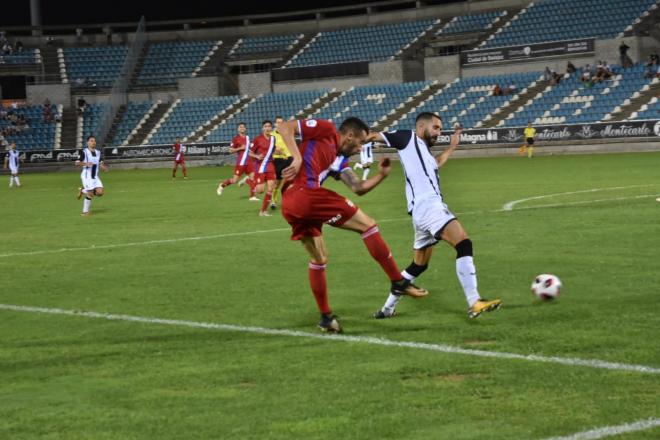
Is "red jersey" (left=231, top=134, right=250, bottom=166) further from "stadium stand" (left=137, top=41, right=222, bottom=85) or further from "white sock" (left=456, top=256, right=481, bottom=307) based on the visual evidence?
"stadium stand" (left=137, top=41, right=222, bottom=85)

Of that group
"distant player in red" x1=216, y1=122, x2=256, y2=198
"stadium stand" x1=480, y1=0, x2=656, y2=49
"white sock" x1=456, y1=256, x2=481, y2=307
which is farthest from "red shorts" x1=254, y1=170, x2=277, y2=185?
"stadium stand" x1=480, y1=0, x2=656, y2=49

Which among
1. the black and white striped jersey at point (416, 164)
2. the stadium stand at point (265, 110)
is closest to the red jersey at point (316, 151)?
the black and white striped jersey at point (416, 164)

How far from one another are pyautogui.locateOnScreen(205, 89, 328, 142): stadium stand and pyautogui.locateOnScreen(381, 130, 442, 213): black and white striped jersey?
60.4 metres

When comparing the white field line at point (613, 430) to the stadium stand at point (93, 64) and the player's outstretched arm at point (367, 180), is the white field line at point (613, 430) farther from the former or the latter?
the stadium stand at point (93, 64)

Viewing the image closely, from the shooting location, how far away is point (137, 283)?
519 inches

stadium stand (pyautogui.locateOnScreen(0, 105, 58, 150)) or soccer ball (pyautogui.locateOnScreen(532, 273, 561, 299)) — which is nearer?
soccer ball (pyautogui.locateOnScreen(532, 273, 561, 299))

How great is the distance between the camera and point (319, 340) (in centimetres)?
A: 912

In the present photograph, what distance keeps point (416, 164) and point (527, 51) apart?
2270 inches

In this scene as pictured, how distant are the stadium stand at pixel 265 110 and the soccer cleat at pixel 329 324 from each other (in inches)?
2407

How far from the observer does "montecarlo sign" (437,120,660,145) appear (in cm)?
5174

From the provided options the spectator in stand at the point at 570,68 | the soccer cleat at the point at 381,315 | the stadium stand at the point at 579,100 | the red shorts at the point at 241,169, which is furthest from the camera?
the spectator in stand at the point at 570,68

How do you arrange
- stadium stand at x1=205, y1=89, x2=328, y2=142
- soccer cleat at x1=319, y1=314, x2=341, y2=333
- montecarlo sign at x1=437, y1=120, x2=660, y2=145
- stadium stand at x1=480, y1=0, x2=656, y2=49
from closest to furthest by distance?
1. soccer cleat at x1=319, y1=314, x2=341, y2=333
2. montecarlo sign at x1=437, y1=120, x2=660, y2=145
3. stadium stand at x1=480, y1=0, x2=656, y2=49
4. stadium stand at x1=205, y1=89, x2=328, y2=142

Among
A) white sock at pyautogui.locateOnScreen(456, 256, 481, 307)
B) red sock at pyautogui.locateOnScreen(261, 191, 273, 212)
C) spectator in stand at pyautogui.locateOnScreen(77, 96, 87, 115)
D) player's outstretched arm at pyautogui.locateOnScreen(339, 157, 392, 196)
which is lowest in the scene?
red sock at pyautogui.locateOnScreen(261, 191, 273, 212)

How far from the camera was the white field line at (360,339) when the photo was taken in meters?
7.62
